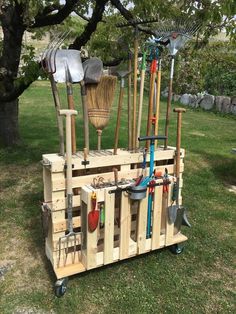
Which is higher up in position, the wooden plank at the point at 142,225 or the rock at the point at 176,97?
the rock at the point at 176,97

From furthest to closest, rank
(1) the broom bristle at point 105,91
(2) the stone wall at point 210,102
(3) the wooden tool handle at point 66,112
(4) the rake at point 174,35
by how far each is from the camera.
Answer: (2) the stone wall at point 210,102, (4) the rake at point 174,35, (1) the broom bristle at point 105,91, (3) the wooden tool handle at point 66,112

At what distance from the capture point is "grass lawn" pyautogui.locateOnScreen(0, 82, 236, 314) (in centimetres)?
244

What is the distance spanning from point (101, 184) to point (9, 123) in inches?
156

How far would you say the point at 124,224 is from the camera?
2.59m

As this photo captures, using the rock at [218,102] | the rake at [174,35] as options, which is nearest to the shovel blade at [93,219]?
the rake at [174,35]

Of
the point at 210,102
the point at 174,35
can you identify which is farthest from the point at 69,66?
the point at 210,102

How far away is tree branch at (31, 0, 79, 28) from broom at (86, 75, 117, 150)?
1429 millimetres

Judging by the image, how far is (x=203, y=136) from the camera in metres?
8.24

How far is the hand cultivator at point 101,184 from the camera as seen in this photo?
2477mm

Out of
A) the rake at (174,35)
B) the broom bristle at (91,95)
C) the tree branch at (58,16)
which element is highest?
the tree branch at (58,16)

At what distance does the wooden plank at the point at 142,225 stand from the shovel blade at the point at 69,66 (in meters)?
1.15

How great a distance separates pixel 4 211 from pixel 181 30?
2.79 m

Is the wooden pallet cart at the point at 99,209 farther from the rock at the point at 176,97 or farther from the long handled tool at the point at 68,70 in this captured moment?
the rock at the point at 176,97

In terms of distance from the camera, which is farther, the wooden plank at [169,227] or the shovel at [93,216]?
the wooden plank at [169,227]
